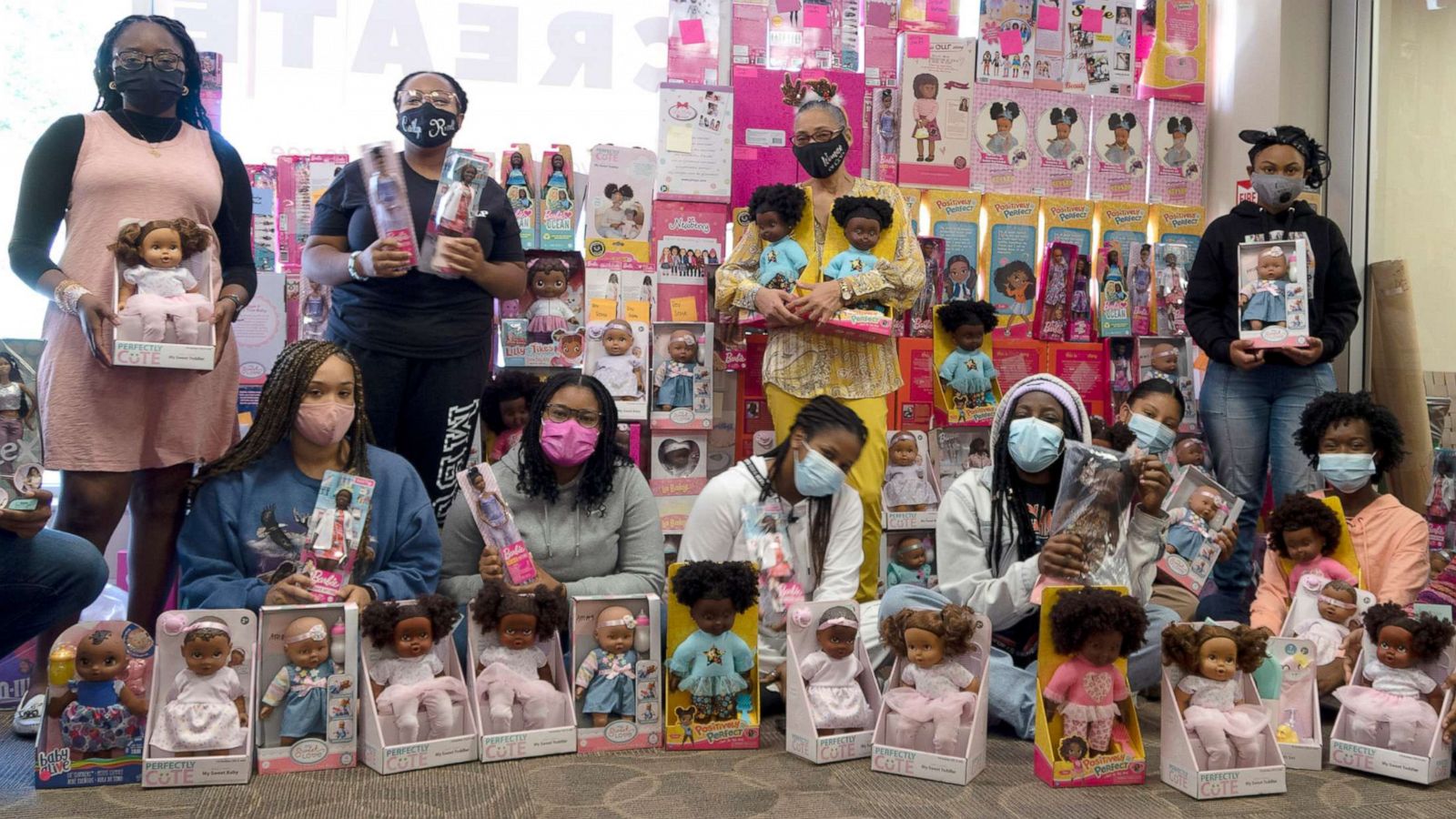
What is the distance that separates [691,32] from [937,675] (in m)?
3.19

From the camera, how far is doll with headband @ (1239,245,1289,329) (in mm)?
4062

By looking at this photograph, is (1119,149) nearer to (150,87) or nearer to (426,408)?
(426,408)

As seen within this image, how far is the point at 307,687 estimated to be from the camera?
8.59 feet

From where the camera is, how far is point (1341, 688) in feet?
9.45

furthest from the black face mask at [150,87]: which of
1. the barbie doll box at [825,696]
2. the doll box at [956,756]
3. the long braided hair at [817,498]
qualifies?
the doll box at [956,756]

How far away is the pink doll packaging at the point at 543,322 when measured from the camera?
4539mm

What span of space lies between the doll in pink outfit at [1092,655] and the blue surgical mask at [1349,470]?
1.26 metres

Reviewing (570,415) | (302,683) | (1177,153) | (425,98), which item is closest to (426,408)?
(570,415)

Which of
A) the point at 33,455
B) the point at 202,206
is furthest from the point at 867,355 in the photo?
the point at 33,455

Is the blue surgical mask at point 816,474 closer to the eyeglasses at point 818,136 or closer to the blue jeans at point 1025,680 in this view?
the blue jeans at point 1025,680

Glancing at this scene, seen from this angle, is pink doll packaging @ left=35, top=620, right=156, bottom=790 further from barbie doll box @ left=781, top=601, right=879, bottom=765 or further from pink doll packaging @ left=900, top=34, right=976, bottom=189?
pink doll packaging @ left=900, top=34, right=976, bottom=189

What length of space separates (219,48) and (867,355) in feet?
9.40

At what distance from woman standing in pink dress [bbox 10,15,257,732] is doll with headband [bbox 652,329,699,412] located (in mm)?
1798

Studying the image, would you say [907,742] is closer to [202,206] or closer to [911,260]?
[911,260]
